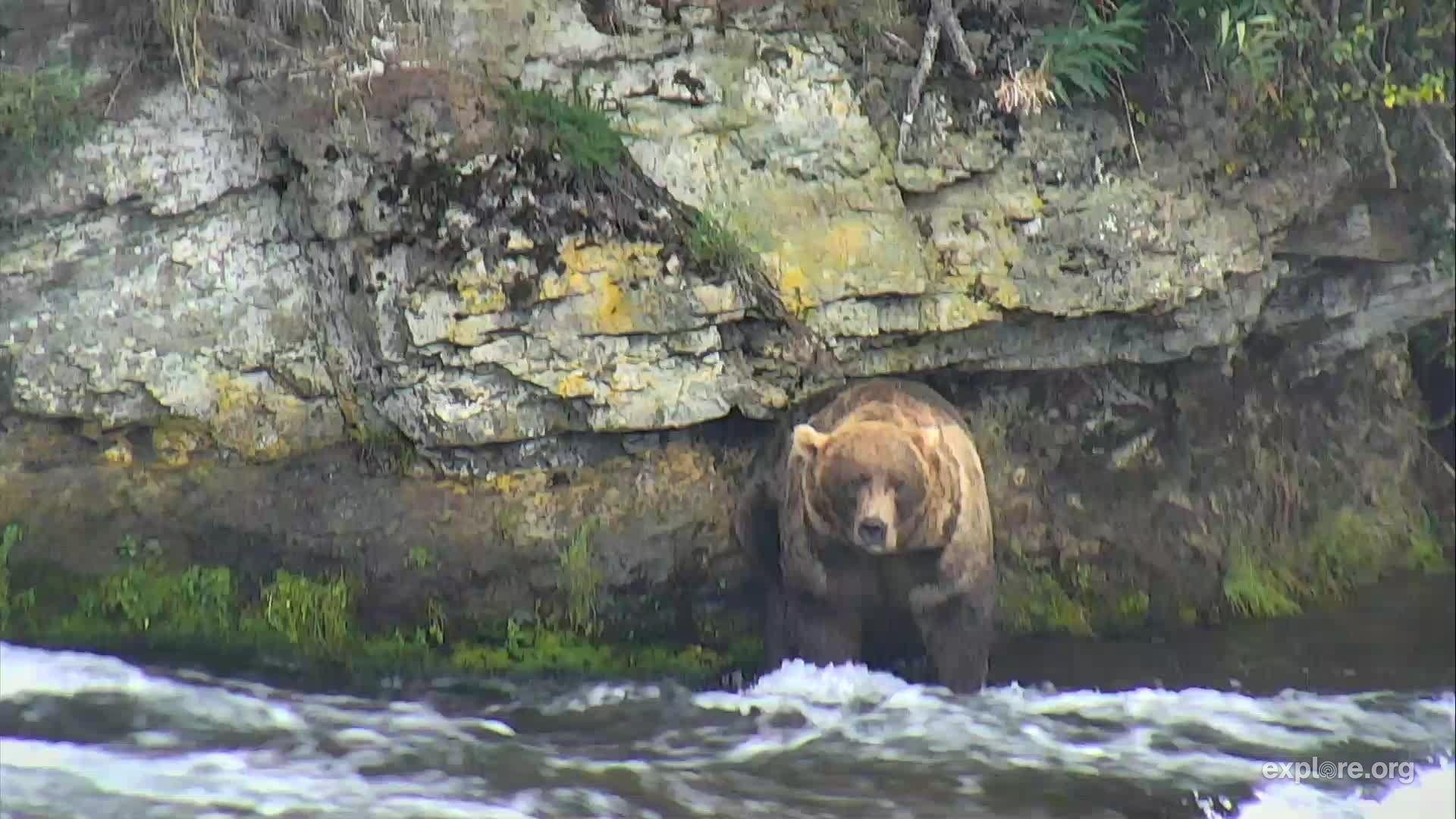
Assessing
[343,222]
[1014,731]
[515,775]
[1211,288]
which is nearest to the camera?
[515,775]

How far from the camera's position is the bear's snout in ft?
20.2

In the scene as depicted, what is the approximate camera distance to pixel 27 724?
577 centimetres

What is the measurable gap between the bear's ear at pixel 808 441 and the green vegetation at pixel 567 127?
4.88 feet

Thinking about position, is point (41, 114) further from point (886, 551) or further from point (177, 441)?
point (886, 551)

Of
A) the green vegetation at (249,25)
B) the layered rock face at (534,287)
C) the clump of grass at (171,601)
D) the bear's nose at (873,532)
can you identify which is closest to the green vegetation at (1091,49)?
the layered rock face at (534,287)

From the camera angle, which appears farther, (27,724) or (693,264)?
(693,264)

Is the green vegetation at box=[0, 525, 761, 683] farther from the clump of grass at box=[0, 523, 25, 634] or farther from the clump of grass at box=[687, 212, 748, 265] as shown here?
the clump of grass at box=[687, 212, 748, 265]

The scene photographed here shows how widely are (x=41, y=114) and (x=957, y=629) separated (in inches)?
177

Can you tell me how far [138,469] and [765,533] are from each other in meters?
2.81

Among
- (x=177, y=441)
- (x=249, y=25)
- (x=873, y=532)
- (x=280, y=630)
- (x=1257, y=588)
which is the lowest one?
(x=280, y=630)

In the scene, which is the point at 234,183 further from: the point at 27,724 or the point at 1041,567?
the point at 1041,567

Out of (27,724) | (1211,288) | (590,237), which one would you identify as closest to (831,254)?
(590,237)

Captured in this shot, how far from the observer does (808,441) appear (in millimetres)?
6566

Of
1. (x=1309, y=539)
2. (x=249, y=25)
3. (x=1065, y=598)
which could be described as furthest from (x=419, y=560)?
(x=1309, y=539)
